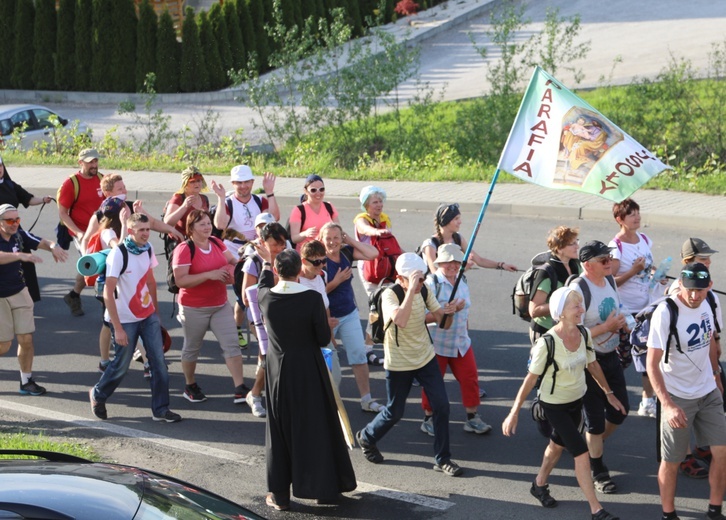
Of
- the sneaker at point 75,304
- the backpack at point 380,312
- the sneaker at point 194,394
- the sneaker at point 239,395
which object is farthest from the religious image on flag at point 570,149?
the sneaker at point 75,304

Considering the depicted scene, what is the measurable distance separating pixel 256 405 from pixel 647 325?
335 centimetres

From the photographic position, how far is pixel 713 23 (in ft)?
105

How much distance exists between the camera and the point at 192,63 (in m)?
32.9

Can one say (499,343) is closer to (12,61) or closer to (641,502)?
(641,502)

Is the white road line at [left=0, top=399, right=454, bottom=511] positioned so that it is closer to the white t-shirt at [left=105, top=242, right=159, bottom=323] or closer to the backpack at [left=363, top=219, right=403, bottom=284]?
the white t-shirt at [left=105, top=242, right=159, bottom=323]

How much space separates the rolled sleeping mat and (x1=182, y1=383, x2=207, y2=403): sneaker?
134 centimetres

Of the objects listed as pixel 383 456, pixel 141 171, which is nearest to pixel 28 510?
pixel 383 456

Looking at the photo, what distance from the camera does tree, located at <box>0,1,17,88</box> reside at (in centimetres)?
3394

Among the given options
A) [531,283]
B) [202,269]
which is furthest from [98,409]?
[531,283]

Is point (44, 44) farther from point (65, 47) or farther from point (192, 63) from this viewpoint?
point (192, 63)

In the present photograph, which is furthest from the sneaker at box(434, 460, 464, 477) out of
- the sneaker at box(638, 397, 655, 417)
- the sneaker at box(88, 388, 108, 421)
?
the sneaker at box(88, 388, 108, 421)

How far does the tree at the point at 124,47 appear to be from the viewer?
3284cm

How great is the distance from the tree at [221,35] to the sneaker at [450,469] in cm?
2682

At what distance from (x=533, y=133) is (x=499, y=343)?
2.79 m
